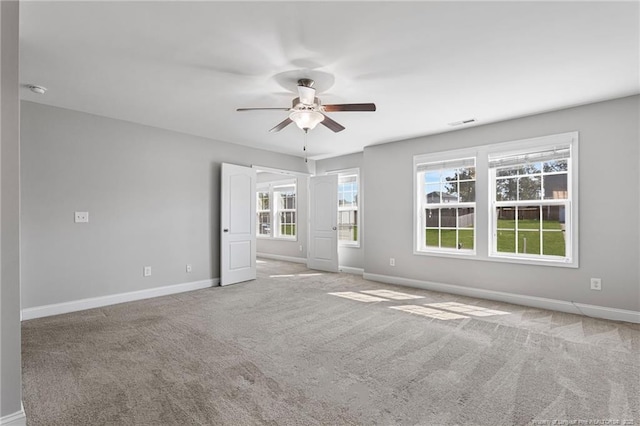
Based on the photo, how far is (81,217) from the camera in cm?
415

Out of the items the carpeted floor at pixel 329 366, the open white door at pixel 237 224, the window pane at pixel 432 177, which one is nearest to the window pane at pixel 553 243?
the carpeted floor at pixel 329 366

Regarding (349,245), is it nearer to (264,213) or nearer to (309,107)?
(264,213)

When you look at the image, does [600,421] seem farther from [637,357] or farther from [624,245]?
[624,245]

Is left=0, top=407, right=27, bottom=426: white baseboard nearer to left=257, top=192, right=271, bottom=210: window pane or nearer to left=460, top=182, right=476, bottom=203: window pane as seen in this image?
left=460, top=182, right=476, bottom=203: window pane

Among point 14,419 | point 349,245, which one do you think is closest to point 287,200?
point 349,245

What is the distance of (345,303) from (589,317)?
9.64ft

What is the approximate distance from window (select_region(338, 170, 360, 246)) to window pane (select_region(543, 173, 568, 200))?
3.44m

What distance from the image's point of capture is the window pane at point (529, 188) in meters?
4.32

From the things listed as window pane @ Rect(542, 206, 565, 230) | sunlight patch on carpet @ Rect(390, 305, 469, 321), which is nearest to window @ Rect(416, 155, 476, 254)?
window pane @ Rect(542, 206, 565, 230)

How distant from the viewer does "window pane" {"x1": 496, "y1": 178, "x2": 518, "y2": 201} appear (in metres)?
4.51

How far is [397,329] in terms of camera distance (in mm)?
3406

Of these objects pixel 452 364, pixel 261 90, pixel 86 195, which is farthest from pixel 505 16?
pixel 86 195

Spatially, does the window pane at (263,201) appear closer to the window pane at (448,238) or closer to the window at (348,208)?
the window at (348,208)

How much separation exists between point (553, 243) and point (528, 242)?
282mm
